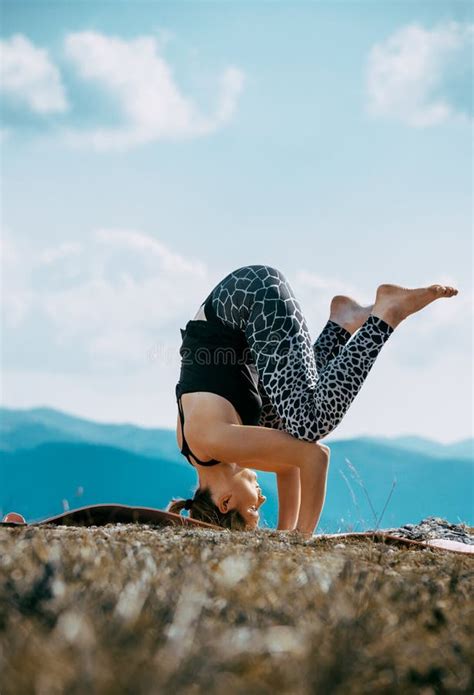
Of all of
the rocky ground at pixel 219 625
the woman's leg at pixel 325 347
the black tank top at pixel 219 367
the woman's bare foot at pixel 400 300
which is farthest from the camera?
the woman's leg at pixel 325 347

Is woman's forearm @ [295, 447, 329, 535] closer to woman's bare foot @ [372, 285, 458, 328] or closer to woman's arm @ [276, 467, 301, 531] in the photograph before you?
woman's arm @ [276, 467, 301, 531]

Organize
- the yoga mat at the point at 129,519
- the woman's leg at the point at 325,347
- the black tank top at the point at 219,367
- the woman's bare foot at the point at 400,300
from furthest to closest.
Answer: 1. the woman's leg at the point at 325,347
2. the black tank top at the point at 219,367
3. the woman's bare foot at the point at 400,300
4. the yoga mat at the point at 129,519

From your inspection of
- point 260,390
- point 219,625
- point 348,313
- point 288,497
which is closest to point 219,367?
point 260,390

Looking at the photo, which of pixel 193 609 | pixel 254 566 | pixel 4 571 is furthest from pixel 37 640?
pixel 254 566

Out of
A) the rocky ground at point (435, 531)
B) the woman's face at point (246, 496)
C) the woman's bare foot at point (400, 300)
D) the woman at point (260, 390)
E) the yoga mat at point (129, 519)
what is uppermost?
the woman's bare foot at point (400, 300)

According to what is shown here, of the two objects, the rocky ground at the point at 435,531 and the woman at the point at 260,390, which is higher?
the woman at the point at 260,390

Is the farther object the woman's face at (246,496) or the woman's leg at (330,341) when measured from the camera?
the woman's leg at (330,341)

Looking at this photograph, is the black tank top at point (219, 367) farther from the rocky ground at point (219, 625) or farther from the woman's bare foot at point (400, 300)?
the rocky ground at point (219, 625)

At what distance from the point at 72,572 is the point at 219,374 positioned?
10.6 feet

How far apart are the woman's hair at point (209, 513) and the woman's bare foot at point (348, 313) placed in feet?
4.93

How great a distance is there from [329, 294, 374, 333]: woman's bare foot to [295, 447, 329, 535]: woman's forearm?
120 cm

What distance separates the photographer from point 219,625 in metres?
1.54

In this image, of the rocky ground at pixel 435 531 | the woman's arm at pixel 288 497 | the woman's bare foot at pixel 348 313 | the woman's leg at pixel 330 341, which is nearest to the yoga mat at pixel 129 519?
the rocky ground at pixel 435 531

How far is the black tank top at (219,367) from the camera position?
5188mm
